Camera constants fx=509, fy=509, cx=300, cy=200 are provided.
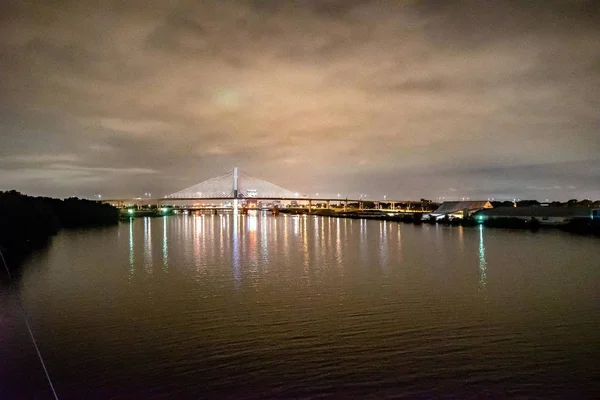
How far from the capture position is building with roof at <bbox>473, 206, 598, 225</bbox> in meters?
35.8

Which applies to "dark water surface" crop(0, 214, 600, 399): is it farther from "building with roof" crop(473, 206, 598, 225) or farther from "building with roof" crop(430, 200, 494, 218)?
"building with roof" crop(430, 200, 494, 218)

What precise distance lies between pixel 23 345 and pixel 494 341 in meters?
6.47

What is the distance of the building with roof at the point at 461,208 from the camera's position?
47.7 m

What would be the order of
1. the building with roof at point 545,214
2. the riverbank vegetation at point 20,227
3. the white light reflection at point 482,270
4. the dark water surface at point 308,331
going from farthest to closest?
the building with roof at point 545,214
the riverbank vegetation at point 20,227
the white light reflection at point 482,270
the dark water surface at point 308,331

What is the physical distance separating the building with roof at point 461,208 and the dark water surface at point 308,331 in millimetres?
33527

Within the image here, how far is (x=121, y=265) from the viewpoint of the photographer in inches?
614

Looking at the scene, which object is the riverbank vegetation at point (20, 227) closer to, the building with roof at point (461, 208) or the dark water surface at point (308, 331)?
the dark water surface at point (308, 331)

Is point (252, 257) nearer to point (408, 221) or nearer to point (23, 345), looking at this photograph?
point (23, 345)

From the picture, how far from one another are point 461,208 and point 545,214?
1210cm

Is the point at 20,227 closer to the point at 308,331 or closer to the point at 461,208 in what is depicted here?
the point at 308,331

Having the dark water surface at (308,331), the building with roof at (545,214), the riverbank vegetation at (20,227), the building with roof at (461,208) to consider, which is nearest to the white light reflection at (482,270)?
the dark water surface at (308,331)

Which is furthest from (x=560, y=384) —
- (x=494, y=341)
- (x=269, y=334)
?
(x=269, y=334)

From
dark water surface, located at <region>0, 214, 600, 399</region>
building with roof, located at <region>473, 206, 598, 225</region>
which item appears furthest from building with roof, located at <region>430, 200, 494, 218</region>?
dark water surface, located at <region>0, 214, 600, 399</region>

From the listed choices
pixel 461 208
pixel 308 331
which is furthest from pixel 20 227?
pixel 461 208
